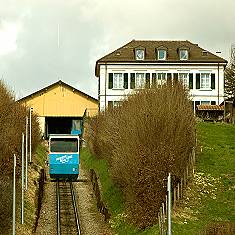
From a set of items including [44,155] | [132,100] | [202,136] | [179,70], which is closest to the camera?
[132,100]

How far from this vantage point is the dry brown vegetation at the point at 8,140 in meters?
34.0

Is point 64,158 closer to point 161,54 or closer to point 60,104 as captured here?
point 161,54

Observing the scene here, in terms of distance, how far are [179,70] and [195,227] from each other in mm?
51382

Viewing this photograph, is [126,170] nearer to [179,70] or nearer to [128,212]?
[128,212]

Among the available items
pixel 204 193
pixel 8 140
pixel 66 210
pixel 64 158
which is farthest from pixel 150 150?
pixel 64 158

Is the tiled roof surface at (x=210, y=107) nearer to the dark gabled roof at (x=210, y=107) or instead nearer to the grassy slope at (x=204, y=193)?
the dark gabled roof at (x=210, y=107)

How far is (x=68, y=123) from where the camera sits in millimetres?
95250

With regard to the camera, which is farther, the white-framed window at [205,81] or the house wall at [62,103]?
the house wall at [62,103]

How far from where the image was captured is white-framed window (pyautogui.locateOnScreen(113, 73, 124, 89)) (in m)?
81.4

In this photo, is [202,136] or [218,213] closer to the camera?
[218,213]

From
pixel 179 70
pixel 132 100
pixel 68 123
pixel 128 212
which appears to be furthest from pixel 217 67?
pixel 128 212

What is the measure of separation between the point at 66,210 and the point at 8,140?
5.33 metres

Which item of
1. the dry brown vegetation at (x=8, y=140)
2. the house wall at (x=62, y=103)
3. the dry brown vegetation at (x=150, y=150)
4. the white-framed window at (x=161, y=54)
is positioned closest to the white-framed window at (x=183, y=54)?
the white-framed window at (x=161, y=54)

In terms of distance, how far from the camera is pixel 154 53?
277 feet
